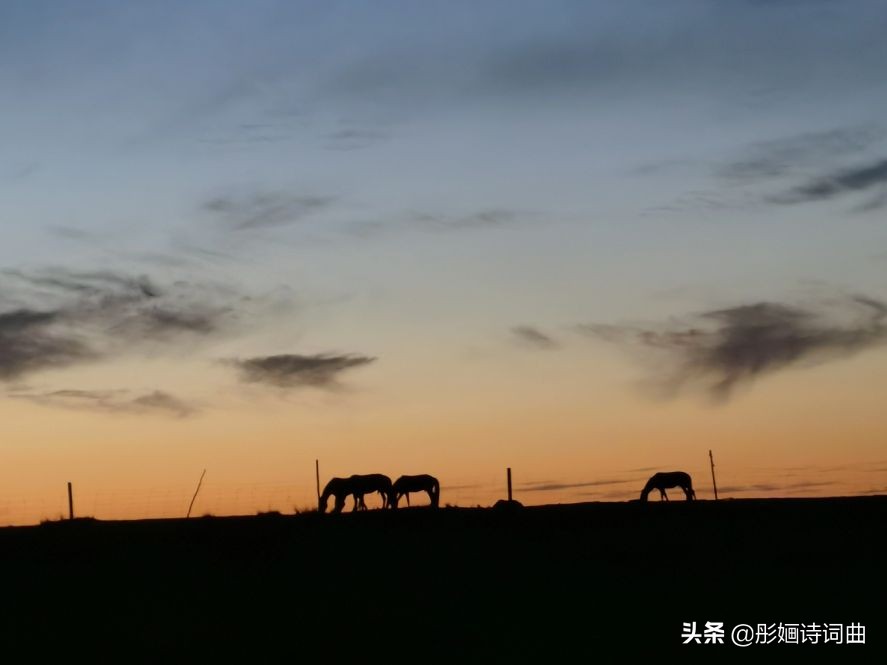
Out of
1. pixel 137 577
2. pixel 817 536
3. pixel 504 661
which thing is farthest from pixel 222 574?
pixel 817 536

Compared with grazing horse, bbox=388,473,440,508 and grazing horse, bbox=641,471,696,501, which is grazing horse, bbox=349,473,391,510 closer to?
grazing horse, bbox=388,473,440,508

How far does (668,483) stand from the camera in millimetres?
66312

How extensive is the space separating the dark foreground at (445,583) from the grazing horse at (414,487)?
13983 millimetres

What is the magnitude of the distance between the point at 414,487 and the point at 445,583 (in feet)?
91.5

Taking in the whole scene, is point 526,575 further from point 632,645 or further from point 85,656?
point 85,656

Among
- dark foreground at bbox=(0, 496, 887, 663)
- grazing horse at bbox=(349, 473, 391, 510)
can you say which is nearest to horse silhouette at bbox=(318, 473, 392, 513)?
grazing horse at bbox=(349, 473, 391, 510)

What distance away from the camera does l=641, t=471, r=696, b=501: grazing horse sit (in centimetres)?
6625

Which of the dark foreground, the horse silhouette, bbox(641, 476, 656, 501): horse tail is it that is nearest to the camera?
the dark foreground

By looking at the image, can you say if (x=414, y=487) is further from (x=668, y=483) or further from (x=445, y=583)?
(x=445, y=583)

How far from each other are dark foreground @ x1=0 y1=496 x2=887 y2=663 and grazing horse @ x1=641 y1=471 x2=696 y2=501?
2007cm

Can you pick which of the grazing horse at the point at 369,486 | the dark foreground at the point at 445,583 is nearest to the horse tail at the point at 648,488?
the grazing horse at the point at 369,486

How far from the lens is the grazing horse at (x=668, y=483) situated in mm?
66250

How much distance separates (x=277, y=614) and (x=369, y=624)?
6.87 ft

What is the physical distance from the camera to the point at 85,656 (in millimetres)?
25250
